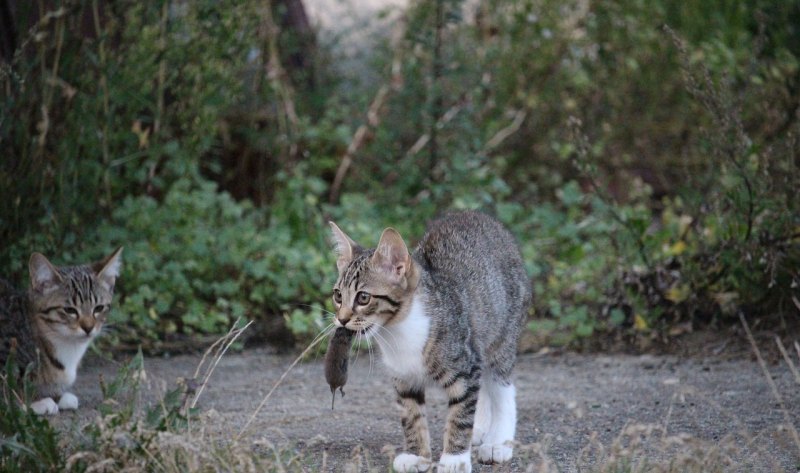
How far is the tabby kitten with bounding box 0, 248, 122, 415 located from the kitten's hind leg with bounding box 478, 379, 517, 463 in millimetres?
2076

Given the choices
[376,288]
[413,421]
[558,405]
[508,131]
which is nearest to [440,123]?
[508,131]

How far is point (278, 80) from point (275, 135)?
1.55ft

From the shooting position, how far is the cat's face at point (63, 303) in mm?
5359

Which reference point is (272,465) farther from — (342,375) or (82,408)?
(82,408)

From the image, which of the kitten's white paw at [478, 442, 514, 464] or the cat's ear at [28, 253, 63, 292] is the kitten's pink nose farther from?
the cat's ear at [28, 253, 63, 292]

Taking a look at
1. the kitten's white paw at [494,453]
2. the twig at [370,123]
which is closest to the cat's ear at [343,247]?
the kitten's white paw at [494,453]

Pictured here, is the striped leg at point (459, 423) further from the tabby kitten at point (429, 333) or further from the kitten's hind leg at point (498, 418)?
the kitten's hind leg at point (498, 418)

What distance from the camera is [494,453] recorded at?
4.65 meters

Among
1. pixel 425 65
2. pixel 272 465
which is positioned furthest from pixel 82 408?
pixel 425 65

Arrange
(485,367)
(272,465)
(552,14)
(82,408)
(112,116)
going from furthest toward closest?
(552,14), (112,116), (82,408), (485,367), (272,465)

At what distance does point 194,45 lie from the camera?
7250 millimetres

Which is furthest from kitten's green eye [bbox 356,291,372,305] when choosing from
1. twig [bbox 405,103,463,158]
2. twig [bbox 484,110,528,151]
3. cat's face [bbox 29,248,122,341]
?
twig [bbox 484,110,528,151]

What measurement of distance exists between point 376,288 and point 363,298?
0.23 ft

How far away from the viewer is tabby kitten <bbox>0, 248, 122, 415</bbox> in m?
5.32
